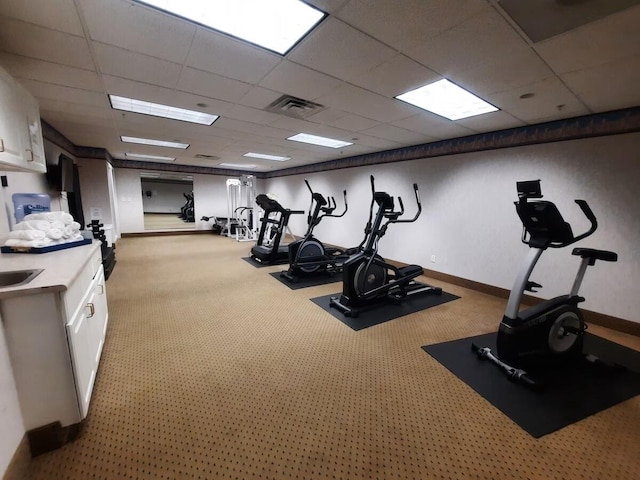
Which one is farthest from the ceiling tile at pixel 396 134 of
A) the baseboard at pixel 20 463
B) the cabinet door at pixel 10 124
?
the baseboard at pixel 20 463

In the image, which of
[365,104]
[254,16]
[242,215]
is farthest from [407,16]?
[242,215]

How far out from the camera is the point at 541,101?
2.62 metres

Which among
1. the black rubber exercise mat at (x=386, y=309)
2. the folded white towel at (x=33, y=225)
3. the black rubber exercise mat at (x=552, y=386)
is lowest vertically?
the black rubber exercise mat at (x=552, y=386)

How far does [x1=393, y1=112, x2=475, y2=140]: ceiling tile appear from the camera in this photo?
3.33 m

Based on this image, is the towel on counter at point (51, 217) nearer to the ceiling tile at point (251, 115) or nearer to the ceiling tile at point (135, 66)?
the ceiling tile at point (135, 66)

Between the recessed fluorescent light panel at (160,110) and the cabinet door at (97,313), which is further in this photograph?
the recessed fluorescent light panel at (160,110)

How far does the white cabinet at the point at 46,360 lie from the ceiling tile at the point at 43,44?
5.59 ft

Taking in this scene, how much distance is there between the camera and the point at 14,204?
246 centimetres

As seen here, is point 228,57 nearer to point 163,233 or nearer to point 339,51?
point 339,51

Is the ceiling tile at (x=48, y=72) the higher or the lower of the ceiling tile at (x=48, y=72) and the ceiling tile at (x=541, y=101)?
the higher

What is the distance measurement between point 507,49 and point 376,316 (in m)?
2.70

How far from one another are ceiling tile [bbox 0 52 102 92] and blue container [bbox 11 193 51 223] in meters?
1.08

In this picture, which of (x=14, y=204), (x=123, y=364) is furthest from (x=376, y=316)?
(x=14, y=204)

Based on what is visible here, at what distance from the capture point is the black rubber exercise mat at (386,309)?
303 cm
